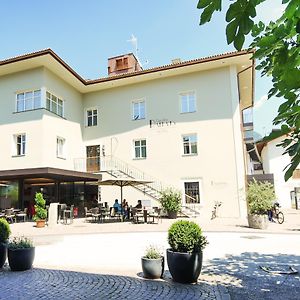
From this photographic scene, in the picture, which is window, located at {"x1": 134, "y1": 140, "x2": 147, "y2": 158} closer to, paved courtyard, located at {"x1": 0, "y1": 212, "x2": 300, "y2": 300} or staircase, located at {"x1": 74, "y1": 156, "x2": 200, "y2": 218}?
staircase, located at {"x1": 74, "y1": 156, "x2": 200, "y2": 218}

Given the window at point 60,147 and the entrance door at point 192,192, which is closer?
the entrance door at point 192,192

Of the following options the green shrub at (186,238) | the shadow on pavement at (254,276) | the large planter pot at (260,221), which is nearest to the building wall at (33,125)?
the large planter pot at (260,221)

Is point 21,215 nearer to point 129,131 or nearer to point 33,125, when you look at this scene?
point 33,125

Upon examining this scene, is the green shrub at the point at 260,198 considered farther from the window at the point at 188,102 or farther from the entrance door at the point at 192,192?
the window at the point at 188,102

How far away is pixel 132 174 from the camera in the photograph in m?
23.5

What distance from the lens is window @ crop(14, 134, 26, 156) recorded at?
21227 mm

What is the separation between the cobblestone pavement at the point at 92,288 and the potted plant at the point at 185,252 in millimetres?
191

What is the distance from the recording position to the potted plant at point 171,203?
20031 millimetres

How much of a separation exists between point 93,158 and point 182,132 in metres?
7.36

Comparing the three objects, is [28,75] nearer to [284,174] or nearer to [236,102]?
[236,102]

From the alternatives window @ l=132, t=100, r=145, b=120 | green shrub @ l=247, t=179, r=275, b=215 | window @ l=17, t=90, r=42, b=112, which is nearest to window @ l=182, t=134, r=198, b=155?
window @ l=132, t=100, r=145, b=120

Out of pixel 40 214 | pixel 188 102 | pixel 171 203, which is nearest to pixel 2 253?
pixel 40 214

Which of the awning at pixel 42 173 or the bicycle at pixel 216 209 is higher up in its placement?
the awning at pixel 42 173

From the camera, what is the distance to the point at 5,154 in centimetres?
2161
